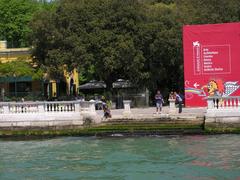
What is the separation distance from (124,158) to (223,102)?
10231 mm

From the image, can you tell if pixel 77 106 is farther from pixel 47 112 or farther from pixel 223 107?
pixel 223 107

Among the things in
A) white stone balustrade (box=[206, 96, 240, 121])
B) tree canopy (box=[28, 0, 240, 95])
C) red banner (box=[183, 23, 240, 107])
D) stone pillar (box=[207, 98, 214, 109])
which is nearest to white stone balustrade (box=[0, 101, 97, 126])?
stone pillar (box=[207, 98, 214, 109])

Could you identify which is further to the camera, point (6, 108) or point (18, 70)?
point (18, 70)

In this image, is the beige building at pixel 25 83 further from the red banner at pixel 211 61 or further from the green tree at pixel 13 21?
the red banner at pixel 211 61

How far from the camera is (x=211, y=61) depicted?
127 ft

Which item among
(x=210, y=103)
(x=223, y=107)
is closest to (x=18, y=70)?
(x=210, y=103)

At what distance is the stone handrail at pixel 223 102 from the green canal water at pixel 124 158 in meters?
2.19

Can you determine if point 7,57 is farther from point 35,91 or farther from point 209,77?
point 209,77

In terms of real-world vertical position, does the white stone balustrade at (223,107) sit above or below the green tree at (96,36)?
below

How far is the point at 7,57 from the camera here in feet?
191

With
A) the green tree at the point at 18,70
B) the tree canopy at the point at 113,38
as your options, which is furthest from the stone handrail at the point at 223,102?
the green tree at the point at 18,70

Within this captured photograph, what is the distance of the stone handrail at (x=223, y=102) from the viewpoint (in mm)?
30828

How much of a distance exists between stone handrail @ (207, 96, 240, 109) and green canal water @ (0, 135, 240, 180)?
2.19m

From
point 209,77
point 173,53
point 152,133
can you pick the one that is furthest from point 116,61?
point 152,133
